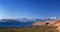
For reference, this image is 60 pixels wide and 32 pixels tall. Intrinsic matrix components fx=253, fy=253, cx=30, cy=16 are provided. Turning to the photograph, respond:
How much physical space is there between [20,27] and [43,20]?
62 centimetres

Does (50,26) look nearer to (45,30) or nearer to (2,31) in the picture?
(45,30)

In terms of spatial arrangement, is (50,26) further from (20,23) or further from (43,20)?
(20,23)

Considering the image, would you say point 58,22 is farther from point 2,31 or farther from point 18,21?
point 2,31

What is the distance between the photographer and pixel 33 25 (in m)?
6.51

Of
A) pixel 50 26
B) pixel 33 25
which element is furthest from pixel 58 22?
pixel 33 25

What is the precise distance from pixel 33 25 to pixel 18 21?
15.7 inches

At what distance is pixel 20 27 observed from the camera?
21.3 feet

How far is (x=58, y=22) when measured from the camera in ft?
21.4

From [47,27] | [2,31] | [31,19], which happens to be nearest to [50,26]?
[47,27]

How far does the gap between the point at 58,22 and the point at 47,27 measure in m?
0.31

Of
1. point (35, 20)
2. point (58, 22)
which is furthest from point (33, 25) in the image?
point (58, 22)

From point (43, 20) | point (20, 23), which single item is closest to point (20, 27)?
point (20, 23)

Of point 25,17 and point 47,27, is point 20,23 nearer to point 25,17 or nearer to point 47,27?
point 25,17

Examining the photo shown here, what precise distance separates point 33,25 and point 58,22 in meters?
0.65
